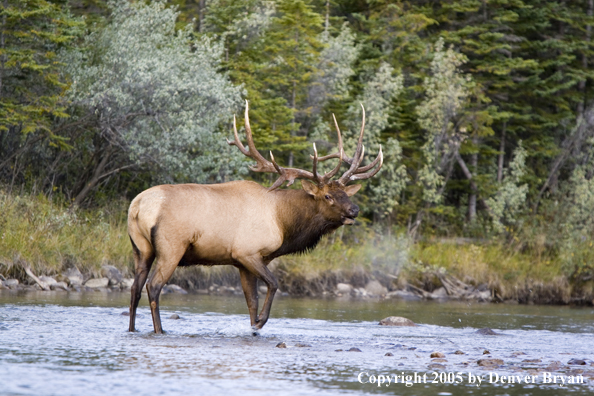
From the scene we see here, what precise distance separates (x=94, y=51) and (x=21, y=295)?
943 centimetres

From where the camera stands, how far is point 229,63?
22969mm

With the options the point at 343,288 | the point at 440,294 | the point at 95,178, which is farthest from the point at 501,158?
the point at 95,178

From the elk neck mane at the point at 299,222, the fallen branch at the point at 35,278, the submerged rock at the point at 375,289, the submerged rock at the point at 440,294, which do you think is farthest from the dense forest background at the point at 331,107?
the elk neck mane at the point at 299,222

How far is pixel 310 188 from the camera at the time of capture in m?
9.77

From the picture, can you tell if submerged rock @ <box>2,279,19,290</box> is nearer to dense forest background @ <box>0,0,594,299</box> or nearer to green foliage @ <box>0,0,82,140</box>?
dense forest background @ <box>0,0,594,299</box>

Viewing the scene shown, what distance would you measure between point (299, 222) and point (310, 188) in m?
0.47

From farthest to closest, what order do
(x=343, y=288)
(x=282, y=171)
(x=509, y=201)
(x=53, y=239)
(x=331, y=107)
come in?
(x=331, y=107) < (x=509, y=201) < (x=343, y=288) < (x=53, y=239) < (x=282, y=171)

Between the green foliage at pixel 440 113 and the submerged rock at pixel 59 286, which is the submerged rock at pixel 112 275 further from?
the green foliage at pixel 440 113

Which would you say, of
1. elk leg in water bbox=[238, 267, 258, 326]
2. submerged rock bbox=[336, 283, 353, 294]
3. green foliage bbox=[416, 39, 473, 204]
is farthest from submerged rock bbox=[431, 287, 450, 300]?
elk leg in water bbox=[238, 267, 258, 326]

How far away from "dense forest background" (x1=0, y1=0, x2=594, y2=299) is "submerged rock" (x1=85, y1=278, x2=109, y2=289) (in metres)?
0.69

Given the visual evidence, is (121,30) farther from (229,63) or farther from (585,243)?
(585,243)

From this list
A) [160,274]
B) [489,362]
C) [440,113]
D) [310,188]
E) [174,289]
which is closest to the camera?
[489,362]

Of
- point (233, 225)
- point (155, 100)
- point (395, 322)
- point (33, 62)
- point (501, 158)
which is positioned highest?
point (33, 62)

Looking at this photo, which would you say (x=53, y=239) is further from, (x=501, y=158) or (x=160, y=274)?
(x=501, y=158)
